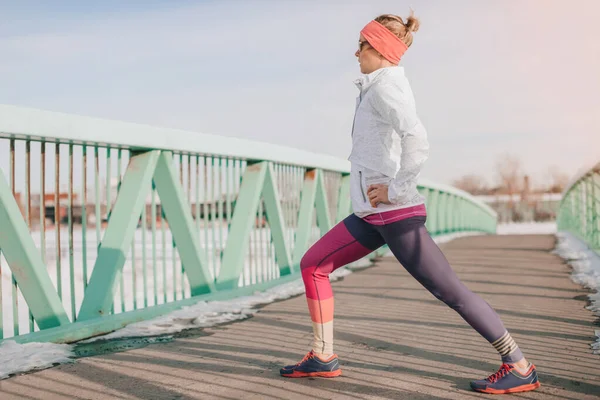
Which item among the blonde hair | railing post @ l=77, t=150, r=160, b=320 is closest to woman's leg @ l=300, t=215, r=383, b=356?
the blonde hair

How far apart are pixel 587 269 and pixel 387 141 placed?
5.61 m

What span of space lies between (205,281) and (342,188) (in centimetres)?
408

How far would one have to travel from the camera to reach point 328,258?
319cm

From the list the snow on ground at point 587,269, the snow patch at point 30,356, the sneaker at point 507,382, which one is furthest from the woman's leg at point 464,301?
the snow patch at point 30,356

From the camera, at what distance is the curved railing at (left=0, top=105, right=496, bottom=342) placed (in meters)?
4.08

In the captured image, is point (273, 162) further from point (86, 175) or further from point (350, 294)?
point (86, 175)

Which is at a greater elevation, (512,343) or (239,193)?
(239,193)

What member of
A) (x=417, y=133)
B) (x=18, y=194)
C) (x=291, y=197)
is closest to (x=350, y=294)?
(x=291, y=197)

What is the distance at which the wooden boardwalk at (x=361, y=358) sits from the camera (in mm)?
3016

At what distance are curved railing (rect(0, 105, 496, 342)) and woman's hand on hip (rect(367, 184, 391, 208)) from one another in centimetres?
213

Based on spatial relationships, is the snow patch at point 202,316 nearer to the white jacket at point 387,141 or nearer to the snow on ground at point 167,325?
the snow on ground at point 167,325

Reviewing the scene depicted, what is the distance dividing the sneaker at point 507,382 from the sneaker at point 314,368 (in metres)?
0.68

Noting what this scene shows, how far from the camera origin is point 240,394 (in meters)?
2.97

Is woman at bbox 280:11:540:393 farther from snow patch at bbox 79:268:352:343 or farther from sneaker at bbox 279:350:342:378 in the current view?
snow patch at bbox 79:268:352:343
